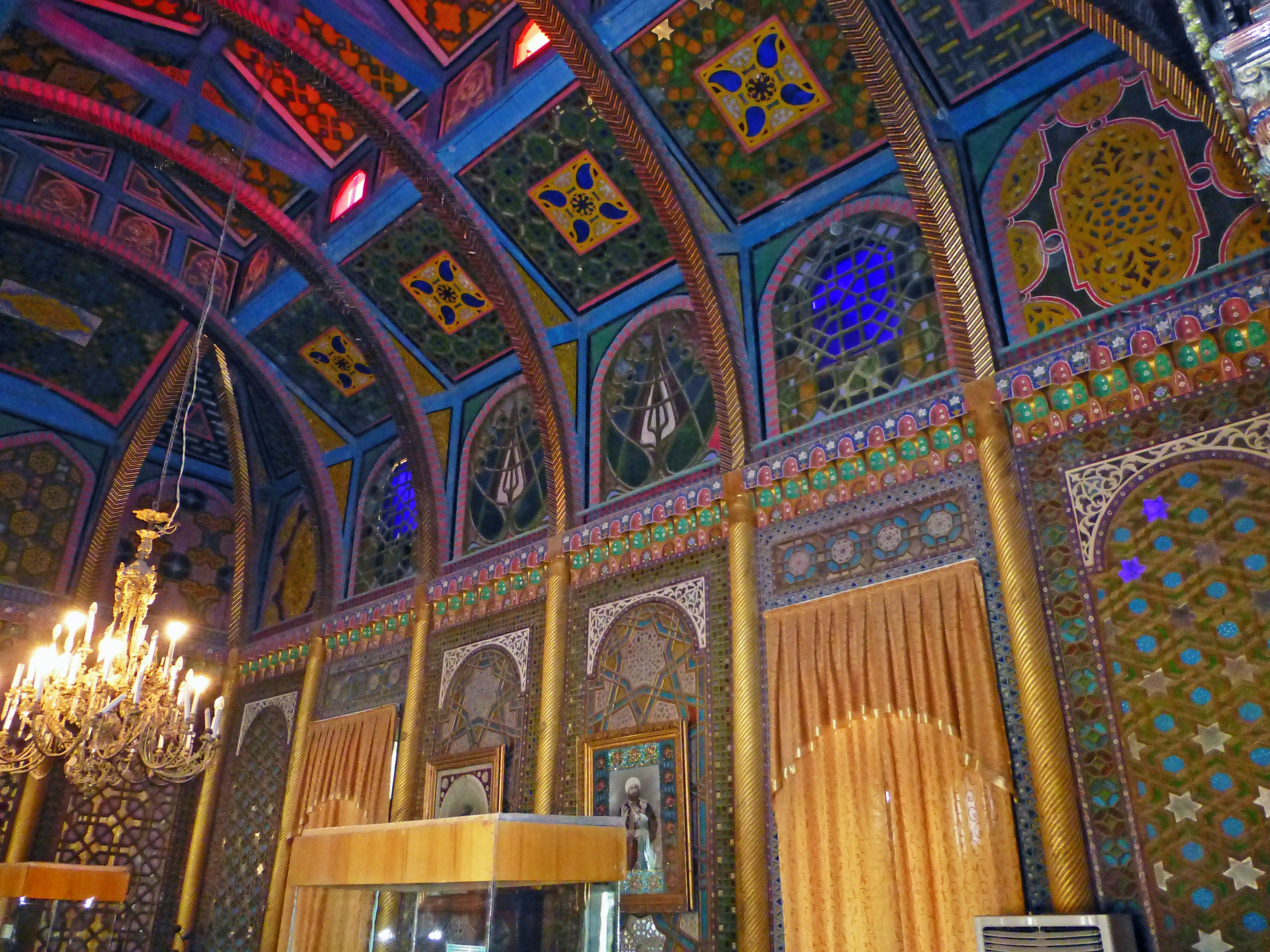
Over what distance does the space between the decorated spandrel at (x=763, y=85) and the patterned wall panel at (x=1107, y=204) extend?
150 centimetres

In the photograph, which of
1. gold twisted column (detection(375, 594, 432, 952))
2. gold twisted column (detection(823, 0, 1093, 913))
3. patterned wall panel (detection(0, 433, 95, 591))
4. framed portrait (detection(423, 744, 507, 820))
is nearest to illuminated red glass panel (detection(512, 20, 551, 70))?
gold twisted column (detection(823, 0, 1093, 913))

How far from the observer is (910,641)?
5703 mm

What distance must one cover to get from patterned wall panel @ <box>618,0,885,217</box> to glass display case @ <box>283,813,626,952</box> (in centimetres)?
514

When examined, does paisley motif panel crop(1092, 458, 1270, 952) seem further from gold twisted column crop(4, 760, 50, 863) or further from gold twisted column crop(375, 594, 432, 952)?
gold twisted column crop(4, 760, 50, 863)

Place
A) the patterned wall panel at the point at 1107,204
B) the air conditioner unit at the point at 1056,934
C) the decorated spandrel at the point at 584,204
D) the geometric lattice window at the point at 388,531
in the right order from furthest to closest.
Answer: the geometric lattice window at the point at 388,531, the decorated spandrel at the point at 584,204, the patterned wall panel at the point at 1107,204, the air conditioner unit at the point at 1056,934

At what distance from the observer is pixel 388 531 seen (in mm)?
10422

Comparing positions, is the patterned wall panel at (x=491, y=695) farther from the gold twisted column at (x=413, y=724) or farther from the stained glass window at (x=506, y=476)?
the stained glass window at (x=506, y=476)

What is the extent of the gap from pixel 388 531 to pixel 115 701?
4469 millimetres

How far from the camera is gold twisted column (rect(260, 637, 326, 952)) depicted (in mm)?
8914

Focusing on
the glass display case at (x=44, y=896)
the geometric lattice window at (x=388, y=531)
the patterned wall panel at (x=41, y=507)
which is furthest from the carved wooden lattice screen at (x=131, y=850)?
the geometric lattice window at (x=388, y=531)

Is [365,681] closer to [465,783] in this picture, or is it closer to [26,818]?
[465,783]

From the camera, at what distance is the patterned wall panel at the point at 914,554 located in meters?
5.04

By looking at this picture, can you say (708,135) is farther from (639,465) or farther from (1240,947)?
(1240,947)

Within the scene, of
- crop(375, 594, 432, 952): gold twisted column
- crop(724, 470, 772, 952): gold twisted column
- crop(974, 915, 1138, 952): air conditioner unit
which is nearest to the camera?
crop(974, 915, 1138, 952): air conditioner unit
